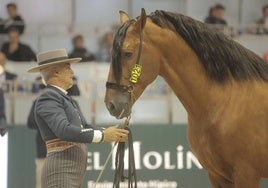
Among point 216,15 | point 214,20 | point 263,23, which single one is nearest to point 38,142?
point 214,20

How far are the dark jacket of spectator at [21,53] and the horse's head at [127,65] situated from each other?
475cm

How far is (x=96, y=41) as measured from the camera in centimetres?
883

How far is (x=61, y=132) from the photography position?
358 centimetres

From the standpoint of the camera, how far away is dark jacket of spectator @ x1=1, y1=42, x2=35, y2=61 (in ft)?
27.6

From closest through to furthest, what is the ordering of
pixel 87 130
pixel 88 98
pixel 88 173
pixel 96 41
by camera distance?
pixel 87 130 → pixel 88 173 → pixel 88 98 → pixel 96 41

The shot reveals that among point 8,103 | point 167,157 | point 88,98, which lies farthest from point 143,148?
point 8,103

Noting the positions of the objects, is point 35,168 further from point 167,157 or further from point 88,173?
point 167,157

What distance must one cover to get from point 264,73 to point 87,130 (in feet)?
3.75

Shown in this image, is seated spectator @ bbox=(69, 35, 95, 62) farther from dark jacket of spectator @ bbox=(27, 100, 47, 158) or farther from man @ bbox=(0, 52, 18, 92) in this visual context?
dark jacket of spectator @ bbox=(27, 100, 47, 158)

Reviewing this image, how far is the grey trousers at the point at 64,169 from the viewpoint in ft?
12.1

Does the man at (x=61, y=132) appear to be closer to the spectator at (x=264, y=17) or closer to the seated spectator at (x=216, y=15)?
the seated spectator at (x=216, y=15)

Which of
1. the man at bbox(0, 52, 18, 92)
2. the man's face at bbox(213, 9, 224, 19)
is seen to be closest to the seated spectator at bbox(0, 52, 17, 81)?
the man at bbox(0, 52, 18, 92)

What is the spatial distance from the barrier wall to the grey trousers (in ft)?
9.10

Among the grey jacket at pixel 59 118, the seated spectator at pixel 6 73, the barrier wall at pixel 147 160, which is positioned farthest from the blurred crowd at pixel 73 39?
the grey jacket at pixel 59 118
